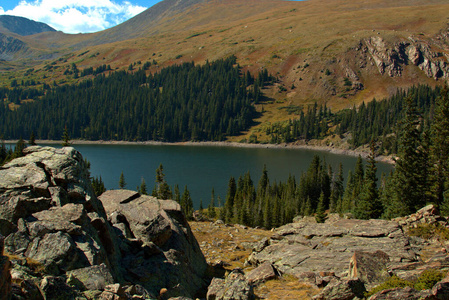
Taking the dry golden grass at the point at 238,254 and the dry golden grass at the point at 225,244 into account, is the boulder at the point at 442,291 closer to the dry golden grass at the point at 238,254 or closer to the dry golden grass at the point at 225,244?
the dry golden grass at the point at 238,254

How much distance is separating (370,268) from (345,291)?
337 centimetres

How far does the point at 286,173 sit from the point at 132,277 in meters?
129

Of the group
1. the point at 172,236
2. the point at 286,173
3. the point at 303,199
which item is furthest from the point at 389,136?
the point at 172,236

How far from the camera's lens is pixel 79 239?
46.9ft


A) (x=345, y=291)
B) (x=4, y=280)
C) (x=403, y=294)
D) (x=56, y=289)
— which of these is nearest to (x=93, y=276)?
(x=56, y=289)

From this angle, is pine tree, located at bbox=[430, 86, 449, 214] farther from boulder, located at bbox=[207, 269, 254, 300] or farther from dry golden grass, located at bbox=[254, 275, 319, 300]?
boulder, located at bbox=[207, 269, 254, 300]

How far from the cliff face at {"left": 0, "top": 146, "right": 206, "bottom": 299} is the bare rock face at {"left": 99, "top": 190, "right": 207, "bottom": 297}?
0.06 meters

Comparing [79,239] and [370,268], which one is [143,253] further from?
[370,268]

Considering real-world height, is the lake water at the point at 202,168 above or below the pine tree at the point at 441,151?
below

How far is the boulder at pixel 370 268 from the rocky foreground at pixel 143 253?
6 centimetres

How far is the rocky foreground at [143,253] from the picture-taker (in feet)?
40.1

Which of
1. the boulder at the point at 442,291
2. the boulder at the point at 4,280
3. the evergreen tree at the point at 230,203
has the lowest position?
the evergreen tree at the point at 230,203

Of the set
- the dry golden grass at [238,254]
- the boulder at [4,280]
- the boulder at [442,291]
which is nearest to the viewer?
the boulder at [4,280]

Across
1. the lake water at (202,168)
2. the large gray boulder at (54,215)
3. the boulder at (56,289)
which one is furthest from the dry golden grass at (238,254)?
the lake water at (202,168)
